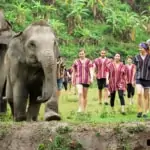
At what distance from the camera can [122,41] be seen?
35.0 meters

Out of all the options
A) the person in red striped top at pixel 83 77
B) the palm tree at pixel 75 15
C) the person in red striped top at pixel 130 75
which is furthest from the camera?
the palm tree at pixel 75 15

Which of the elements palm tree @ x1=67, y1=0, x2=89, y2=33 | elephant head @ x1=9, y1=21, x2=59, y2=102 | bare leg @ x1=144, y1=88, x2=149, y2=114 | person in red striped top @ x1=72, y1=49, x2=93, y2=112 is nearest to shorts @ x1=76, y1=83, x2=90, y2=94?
person in red striped top @ x1=72, y1=49, x2=93, y2=112

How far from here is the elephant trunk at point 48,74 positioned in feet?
29.7

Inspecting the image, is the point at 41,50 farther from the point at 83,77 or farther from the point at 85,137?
the point at 83,77

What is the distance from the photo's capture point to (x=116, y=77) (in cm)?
1363

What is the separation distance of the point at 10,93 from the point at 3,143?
2557 millimetres

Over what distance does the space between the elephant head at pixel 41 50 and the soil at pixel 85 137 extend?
1262 mm

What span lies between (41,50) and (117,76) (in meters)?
4.60

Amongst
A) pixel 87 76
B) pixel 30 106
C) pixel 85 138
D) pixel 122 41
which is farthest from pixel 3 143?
pixel 122 41

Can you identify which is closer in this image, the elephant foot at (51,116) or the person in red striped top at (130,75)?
the elephant foot at (51,116)

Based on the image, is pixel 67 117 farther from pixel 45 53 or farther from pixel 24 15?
pixel 24 15

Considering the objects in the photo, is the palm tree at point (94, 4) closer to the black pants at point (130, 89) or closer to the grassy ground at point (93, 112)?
the grassy ground at point (93, 112)

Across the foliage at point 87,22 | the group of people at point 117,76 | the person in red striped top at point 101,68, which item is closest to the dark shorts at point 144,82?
the group of people at point 117,76

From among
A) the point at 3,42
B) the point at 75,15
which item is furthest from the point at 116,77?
the point at 75,15
